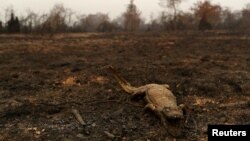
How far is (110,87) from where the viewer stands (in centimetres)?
1161

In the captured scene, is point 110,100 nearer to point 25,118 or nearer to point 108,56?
point 25,118

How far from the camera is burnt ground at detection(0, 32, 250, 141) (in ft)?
28.4

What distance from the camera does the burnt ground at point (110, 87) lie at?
8.66 m

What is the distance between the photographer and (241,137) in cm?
730

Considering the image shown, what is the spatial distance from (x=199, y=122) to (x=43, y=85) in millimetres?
4852

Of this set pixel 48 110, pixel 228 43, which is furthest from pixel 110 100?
pixel 228 43

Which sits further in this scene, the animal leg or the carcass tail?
the carcass tail

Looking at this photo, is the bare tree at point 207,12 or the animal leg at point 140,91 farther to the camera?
the bare tree at point 207,12

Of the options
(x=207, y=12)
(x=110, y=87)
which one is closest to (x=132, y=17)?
(x=207, y=12)

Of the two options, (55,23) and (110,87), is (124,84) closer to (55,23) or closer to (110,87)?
(110,87)

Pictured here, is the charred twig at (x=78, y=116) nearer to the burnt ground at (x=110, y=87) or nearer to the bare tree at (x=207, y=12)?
the burnt ground at (x=110, y=87)

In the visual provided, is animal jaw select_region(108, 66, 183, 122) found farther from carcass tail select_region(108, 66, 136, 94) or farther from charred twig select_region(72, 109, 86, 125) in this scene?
charred twig select_region(72, 109, 86, 125)
